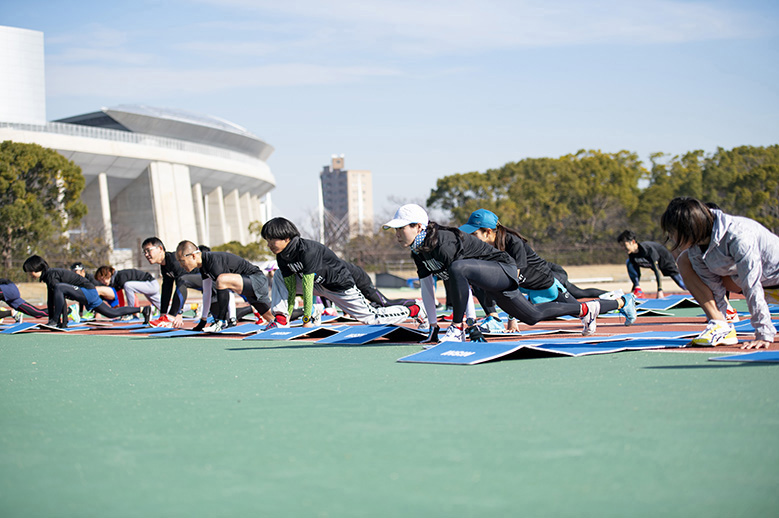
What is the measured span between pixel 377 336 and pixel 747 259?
3.73m

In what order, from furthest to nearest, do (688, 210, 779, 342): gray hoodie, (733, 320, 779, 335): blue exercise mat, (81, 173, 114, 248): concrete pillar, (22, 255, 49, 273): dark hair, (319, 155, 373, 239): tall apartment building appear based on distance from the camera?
(319, 155, 373, 239): tall apartment building
(81, 173, 114, 248): concrete pillar
(22, 255, 49, 273): dark hair
(733, 320, 779, 335): blue exercise mat
(688, 210, 779, 342): gray hoodie

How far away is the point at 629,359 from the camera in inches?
230

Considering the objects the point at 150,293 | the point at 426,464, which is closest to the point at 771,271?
the point at 426,464

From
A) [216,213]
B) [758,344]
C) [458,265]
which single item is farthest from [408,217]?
[216,213]

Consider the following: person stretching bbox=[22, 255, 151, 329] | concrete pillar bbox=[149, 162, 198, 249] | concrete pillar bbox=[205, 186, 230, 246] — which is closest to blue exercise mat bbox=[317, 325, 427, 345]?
person stretching bbox=[22, 255, 151, 329]

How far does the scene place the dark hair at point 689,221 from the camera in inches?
235

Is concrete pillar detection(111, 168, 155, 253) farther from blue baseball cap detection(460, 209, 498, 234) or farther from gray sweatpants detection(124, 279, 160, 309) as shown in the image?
blue baseball cap detection(460, 209, 498, 234)

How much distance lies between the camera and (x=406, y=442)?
3.27 meters

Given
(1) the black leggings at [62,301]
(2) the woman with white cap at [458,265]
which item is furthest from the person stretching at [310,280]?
(1) the black leggings at [62,301]

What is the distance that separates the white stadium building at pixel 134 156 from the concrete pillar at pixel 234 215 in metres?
1.83

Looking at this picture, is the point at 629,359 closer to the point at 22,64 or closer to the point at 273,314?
the point at 273,314

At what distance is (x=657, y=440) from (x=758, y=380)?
1666 millimetres

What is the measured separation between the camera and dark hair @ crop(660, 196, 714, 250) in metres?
5.96

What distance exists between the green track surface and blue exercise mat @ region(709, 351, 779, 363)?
4.4 inches
